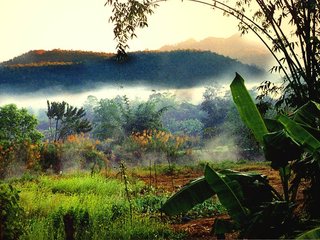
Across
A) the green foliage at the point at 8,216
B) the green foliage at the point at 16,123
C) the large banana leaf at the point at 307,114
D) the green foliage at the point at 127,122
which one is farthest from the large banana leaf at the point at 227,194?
the green foliage at the point at 127,122

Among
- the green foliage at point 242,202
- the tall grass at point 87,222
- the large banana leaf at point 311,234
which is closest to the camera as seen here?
the large banana leaf at point 311,234

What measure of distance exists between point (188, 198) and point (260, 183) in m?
0.45

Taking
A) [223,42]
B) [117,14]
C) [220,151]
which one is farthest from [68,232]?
[223,42]

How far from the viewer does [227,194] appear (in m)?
2.49

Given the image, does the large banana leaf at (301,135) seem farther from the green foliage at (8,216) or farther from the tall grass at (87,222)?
the green foliage at (8,216)

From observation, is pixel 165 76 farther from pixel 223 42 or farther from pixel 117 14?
pixel 117 14

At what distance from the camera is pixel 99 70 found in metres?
21.1

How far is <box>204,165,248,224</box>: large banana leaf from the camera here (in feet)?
8.09

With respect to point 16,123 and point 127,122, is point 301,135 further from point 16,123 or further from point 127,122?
point 127,122

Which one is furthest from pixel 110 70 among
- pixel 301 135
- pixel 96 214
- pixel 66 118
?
pixel 301 135

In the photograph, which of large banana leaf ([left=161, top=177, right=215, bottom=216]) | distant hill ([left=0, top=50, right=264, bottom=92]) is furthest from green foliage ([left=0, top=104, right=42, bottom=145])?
large banana leaf ([left=161, top=177, right=215, bottom=216])

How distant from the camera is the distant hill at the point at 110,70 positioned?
20109 mm

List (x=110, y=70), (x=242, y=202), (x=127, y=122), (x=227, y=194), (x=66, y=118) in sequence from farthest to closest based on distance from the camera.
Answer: (x=110, y=70) < (x=127, y=122) < (x=66, y=118) < (x=242, y=202) < (x=227, y=194)

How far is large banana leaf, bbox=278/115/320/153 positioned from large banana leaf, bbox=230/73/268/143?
0.21 meters
